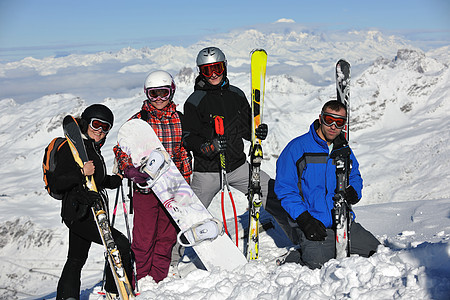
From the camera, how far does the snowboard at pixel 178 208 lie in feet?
16.2

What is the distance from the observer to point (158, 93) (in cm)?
493

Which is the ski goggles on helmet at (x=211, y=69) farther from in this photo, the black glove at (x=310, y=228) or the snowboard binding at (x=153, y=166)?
the black glove at (x=310, y=228)

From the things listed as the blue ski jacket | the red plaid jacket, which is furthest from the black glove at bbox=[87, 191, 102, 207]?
the blue ski jacket

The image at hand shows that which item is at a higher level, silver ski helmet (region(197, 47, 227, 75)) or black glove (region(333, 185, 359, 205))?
silver ski helmet (region(197, 47, 227, 75))

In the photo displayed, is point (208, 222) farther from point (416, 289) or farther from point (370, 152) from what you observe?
point (370, 152)

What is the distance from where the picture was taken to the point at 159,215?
5.18 metres

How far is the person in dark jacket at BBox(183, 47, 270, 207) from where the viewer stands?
208 inches

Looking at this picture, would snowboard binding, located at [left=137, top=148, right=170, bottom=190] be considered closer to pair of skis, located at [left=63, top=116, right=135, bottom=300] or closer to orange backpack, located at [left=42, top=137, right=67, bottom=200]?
pair of skis, located at [left=63, top=116, right=135, bottom=300]

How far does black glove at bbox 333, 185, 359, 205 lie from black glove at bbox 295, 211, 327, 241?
→ 16.3 inches

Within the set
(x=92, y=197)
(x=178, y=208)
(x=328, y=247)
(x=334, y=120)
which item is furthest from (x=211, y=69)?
(x=328, y=247)

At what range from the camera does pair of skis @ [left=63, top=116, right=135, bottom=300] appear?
167 inches

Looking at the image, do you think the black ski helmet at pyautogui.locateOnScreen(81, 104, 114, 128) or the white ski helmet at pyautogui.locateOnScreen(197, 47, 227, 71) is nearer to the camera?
the black ski helmet at pyautogui.locateOnScreen(81, 104, 114, 128)

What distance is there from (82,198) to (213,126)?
7.01 ft

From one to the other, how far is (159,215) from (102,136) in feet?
4.50
